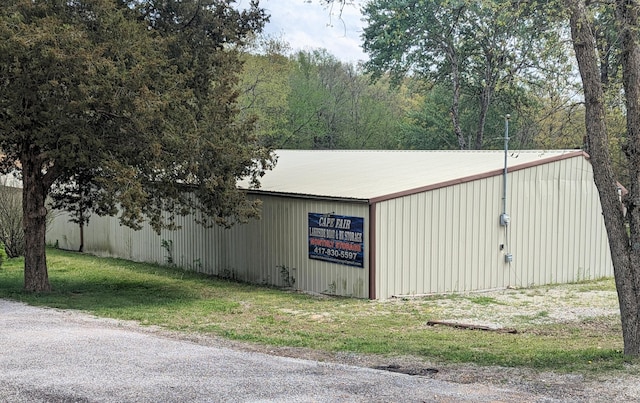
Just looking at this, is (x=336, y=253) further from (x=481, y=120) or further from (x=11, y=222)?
(x=481, y=120)

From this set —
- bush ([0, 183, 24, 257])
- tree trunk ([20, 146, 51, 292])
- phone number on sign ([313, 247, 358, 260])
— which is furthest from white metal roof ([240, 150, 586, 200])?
bush ([0, 183, 24, 257])

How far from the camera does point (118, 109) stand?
14.5 m

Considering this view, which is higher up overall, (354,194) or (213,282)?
(354,194)

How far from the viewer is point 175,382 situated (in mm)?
8289

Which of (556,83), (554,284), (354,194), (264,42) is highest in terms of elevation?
(264,42)

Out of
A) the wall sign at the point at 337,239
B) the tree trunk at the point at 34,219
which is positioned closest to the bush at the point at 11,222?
the tree trunk at the point at 34,219

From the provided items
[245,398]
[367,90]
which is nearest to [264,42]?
[367,90]

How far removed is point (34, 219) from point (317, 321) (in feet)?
22.9

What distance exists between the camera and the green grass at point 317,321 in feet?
35.1

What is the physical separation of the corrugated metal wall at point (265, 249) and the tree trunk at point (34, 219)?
17.6ft

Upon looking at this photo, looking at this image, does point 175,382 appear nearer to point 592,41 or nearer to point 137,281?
point 592,41

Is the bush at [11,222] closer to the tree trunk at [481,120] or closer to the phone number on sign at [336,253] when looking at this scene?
the phone number on sign at [336,253]

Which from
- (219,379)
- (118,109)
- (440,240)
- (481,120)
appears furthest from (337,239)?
(481,120)

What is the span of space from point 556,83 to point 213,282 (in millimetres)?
11697
